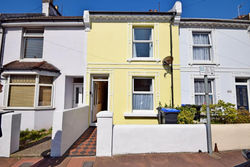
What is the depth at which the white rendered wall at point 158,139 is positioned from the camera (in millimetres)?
3438

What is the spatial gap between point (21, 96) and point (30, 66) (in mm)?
1632

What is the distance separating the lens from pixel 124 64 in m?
5.96

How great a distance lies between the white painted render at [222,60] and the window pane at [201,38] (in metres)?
0.24

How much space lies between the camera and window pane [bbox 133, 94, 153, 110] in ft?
19.3

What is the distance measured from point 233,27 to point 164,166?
818 centimetres

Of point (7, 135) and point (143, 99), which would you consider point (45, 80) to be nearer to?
point (7, 135)

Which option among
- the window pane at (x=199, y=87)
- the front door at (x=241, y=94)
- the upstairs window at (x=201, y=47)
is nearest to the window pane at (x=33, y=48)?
the upstairs window at (x=201, y=47)

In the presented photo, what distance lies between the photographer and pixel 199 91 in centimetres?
618

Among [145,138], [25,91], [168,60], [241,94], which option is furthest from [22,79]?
[241,94]

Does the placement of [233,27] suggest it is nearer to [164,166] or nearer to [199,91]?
[199,91]

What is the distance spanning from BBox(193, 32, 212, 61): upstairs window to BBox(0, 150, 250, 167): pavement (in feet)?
15.6

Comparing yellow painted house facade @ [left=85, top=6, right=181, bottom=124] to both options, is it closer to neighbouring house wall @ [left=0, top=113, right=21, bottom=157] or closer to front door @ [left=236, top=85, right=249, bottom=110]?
neighbouring house wall @ [left=0, top=113, right=21, bottom=157]

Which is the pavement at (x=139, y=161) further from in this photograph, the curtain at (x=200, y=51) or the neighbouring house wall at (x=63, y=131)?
the curtain at (x=200, y=51)

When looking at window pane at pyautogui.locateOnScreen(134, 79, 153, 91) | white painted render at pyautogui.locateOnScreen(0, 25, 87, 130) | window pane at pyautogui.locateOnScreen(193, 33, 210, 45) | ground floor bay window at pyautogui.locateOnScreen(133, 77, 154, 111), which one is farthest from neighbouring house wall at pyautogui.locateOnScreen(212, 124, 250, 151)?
white painted render at pyautogui.locateOnScreen(0, 25, 87, 130)
